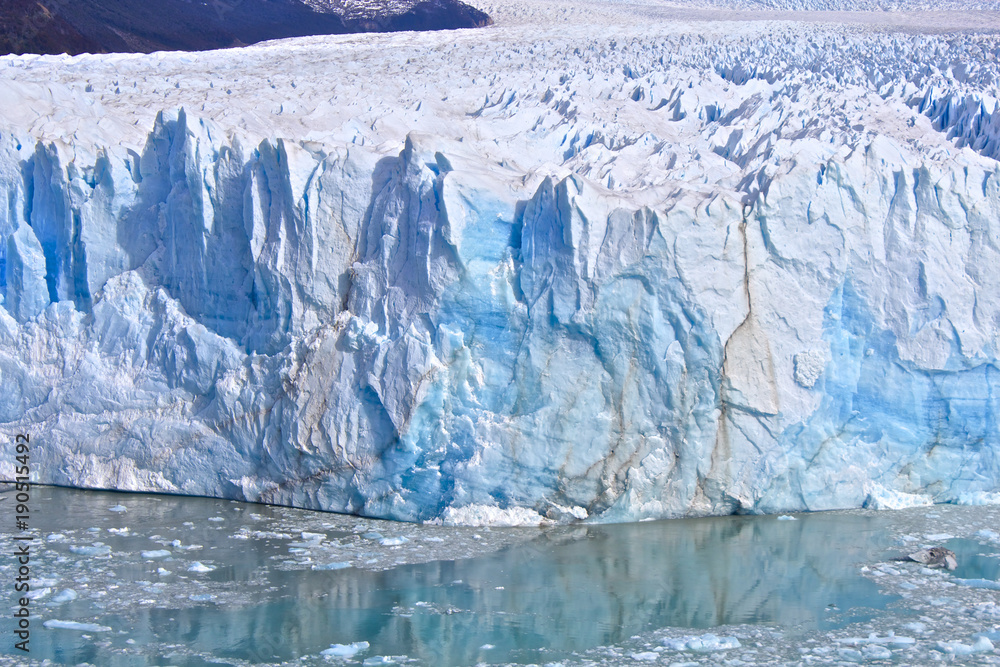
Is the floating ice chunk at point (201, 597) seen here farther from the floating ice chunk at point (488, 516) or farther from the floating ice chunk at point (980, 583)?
the floating ice chunk at point (980, 583)

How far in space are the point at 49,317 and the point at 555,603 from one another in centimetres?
413

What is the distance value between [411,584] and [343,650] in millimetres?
782

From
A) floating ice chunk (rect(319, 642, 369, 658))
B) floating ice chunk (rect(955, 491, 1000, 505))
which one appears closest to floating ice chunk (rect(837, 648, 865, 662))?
floating ice chunk (rect(319, 642, 369, 658))

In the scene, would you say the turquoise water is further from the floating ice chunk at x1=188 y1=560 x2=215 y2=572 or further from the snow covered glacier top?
the snow covered glacier top

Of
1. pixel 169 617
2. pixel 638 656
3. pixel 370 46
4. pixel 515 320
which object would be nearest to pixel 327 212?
pixel 515 320

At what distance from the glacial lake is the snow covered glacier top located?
33cm

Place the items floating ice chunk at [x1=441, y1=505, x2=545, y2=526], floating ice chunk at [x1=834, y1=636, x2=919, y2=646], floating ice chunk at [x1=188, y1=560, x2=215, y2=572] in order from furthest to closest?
floating ice chunk at [x1=441, y1=505, x2=545, y2=526] → floating ice chunk at [x1=188, y1=560, x2=215, y2=572] → floating ice chunk at [x1=834, y1=636, x2=919, y2=646]

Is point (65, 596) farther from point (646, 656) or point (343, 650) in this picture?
point (646, 656)

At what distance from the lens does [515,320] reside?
6.01m

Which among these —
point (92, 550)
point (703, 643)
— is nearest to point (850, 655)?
point (703, 643)

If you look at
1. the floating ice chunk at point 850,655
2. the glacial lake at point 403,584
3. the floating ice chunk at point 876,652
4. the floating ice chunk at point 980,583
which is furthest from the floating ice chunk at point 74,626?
the floating ice chunk at point 980,583

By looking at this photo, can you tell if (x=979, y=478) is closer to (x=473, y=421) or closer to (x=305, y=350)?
(x=473, y=421)

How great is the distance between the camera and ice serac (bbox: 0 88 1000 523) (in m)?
5.92

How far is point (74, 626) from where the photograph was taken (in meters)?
4.53
